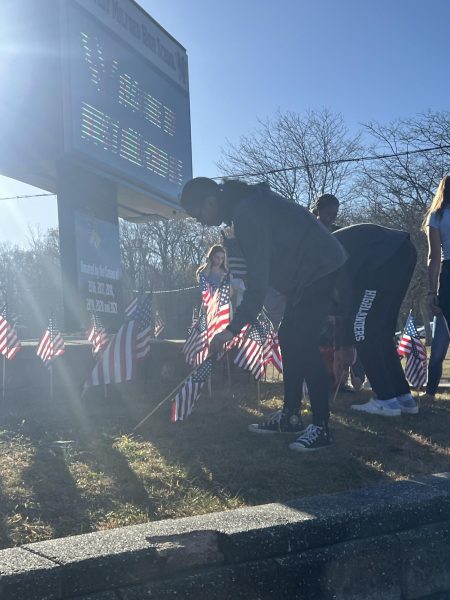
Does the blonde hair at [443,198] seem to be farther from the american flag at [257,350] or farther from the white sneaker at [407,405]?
the american flag at [257,350]

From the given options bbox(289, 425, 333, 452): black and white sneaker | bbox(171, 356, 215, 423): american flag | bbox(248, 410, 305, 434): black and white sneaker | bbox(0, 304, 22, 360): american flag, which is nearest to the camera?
bbox(289, 425, 333, 452): black and white sneaker

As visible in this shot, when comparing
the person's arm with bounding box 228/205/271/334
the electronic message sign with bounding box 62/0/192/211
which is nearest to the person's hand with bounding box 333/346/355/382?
the person's arm with bounding box 228/205/271/334

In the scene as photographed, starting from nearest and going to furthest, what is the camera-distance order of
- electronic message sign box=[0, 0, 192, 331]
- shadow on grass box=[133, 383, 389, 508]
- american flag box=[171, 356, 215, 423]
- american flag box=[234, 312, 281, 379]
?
shadow on grass box=[133, 383, 389, 508] → american flag box=[171, 356, 215, 423] → american flag box=[234, 312, 281, 379] → electronic message sign box=[0, 0, 192, 331]

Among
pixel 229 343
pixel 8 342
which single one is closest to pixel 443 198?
pixel 229 343

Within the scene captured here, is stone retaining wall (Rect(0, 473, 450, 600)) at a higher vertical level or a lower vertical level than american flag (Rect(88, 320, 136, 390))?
lower

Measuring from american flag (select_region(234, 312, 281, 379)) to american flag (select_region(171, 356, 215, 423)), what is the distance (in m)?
1.47

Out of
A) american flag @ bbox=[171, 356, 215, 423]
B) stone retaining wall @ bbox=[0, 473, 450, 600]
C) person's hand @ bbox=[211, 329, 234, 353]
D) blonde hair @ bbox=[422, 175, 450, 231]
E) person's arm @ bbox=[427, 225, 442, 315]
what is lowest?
stone retaining wall @ bbox=[0, 473, 450, 600]

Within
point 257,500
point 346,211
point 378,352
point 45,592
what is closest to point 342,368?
point 378,352

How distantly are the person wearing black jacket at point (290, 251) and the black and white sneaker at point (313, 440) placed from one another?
18 mm

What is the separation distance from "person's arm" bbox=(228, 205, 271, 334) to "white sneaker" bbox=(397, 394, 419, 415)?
178 centimetres

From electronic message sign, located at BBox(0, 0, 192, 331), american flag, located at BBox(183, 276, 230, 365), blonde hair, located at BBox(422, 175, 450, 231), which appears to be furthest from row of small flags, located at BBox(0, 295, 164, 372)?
blonde hair, located at BBox(422, 175, 450, 231)

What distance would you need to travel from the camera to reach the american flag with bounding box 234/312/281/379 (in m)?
6.36

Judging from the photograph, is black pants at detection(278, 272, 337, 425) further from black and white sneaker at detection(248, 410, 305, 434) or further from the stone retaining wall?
the stone retaining wall

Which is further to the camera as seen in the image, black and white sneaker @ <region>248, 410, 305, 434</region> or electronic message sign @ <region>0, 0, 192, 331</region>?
electronic message sign @ <region>0, 0, 192, 331</region>
